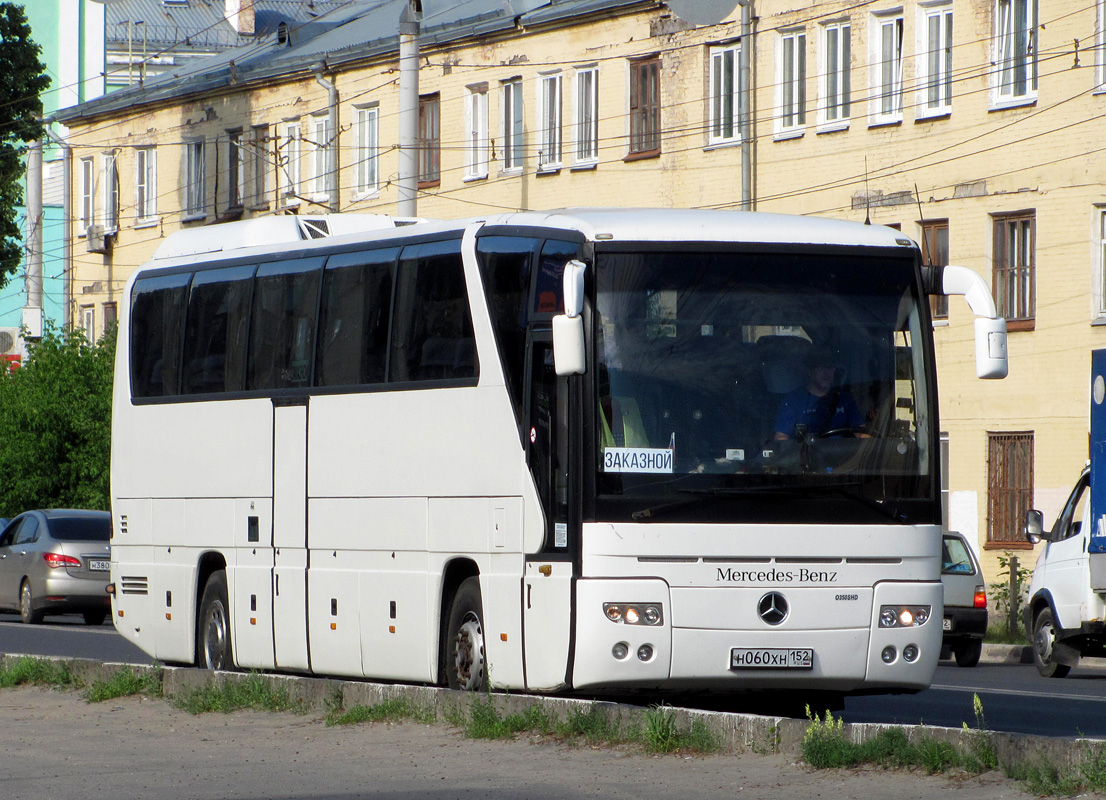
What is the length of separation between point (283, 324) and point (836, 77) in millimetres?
22348

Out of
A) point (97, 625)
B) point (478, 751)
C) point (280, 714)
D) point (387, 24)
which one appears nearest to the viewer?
point (478, 751)

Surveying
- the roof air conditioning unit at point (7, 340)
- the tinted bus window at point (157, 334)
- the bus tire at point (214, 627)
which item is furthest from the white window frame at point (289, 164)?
the bus tire at point (214, 627)

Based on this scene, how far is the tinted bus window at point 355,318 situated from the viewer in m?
15.6

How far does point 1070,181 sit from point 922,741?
2461 centimetres

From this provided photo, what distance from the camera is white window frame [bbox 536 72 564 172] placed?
42.8 meters

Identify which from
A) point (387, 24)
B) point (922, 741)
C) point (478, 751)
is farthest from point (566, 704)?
point (387, 24)

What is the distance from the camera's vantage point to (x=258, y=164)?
51.5 m

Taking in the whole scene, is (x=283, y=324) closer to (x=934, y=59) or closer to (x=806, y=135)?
(x=934, y=59)

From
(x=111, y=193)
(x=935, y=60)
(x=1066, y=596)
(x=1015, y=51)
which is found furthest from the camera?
(x=111, y=193)

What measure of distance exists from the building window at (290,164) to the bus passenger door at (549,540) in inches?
1445

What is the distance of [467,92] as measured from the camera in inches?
1770

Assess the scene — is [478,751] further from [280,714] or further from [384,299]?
[384,299]

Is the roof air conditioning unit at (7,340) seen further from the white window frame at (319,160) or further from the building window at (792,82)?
the building window at (792,82)

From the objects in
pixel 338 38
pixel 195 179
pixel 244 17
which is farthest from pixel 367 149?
pixel 244 17
